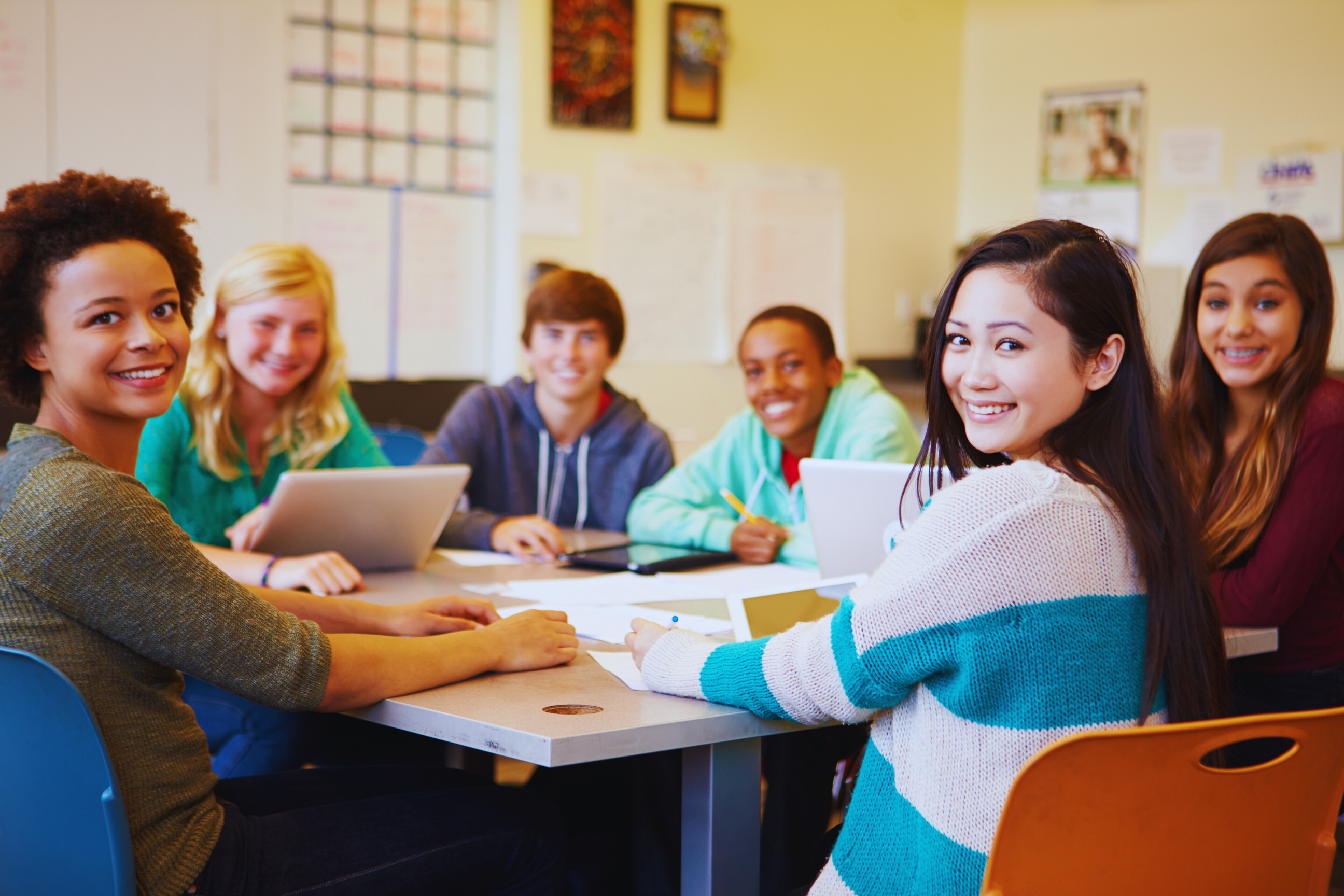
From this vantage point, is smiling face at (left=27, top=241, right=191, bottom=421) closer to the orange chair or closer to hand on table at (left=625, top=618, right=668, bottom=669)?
hand on table at (left=625, top=618, right=668, bottom=669)

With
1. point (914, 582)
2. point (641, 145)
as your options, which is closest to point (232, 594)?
point (914, 582)

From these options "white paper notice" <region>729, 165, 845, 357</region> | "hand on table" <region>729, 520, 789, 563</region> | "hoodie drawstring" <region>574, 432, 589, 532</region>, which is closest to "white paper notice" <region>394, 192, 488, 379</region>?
"white paper notice" <region>729, 165, 845, 357</region>

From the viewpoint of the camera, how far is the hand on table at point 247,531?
178cm

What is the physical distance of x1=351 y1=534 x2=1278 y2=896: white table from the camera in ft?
3.48

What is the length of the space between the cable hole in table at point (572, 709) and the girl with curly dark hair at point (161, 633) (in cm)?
14

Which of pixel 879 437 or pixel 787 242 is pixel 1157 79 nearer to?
pixel 787 242

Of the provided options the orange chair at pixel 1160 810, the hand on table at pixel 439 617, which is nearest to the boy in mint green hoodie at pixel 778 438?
the hand on table at pixel 439 617

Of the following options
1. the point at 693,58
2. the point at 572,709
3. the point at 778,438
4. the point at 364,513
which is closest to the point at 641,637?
the point at 572,709

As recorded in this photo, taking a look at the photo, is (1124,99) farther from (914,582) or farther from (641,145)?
(914,582)

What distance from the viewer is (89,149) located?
340cm

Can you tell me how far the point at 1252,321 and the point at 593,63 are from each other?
2799 millimetres

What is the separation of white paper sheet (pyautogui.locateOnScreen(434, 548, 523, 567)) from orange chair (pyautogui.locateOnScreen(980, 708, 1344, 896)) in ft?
4.15

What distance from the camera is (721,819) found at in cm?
114

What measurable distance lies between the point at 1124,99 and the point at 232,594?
4300mm
